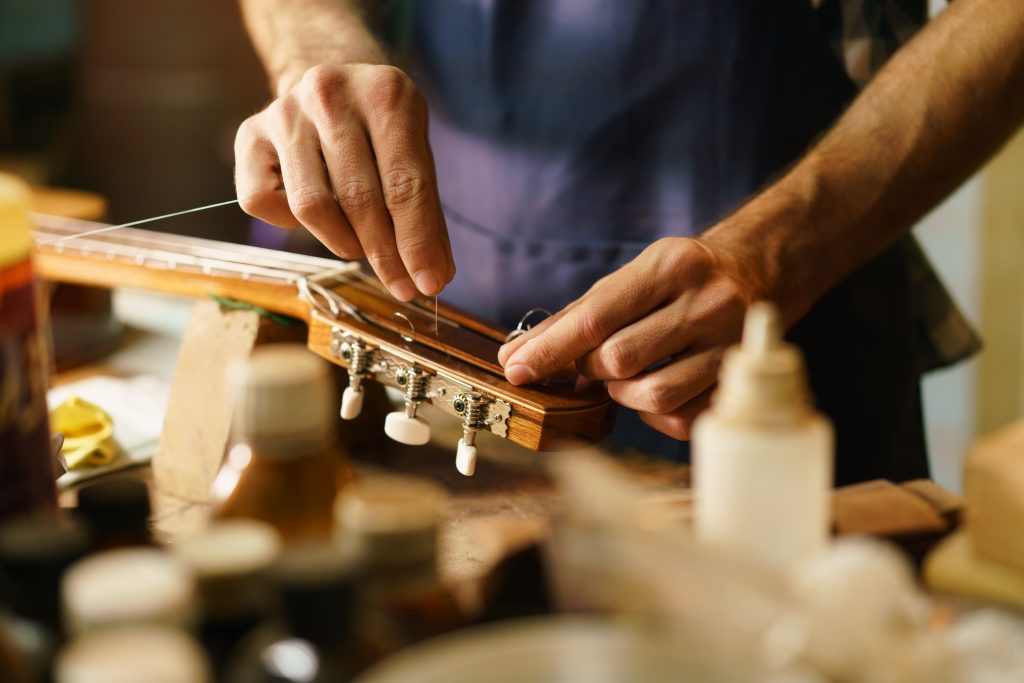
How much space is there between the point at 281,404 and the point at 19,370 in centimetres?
18

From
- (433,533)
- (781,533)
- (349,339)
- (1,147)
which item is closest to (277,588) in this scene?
(433,533)

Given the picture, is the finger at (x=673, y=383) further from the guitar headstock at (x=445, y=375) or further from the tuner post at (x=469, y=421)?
the tuner post at (x=469, y=421)

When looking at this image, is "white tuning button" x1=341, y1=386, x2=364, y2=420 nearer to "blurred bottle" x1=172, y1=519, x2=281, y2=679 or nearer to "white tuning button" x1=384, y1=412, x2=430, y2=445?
"white tuning button" x1=384, y1=412, x2=430, y2=445

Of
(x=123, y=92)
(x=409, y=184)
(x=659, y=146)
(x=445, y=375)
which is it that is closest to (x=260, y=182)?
(x=409, y=184)

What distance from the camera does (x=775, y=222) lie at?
4.64 ft

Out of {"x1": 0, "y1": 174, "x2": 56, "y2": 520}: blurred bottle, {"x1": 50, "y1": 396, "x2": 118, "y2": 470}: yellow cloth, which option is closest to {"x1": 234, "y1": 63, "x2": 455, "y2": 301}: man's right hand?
{"x1": 50, "y1": 396, "x2": 118, "y2": 470}: yellow cloth

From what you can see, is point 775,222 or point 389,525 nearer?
point 389,525

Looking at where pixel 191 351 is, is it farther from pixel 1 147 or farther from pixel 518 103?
pixel 1 147

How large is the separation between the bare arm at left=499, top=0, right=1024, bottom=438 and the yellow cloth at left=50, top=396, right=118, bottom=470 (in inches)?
18.9

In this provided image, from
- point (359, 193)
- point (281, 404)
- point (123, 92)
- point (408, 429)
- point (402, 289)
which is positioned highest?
point (281, 404)

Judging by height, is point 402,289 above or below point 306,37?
below

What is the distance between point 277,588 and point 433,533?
0.09 m

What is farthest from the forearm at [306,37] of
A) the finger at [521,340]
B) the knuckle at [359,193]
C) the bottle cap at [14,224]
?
the bottle cap at [14,224]

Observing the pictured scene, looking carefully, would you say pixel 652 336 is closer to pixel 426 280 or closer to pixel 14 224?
pixel 426 280
